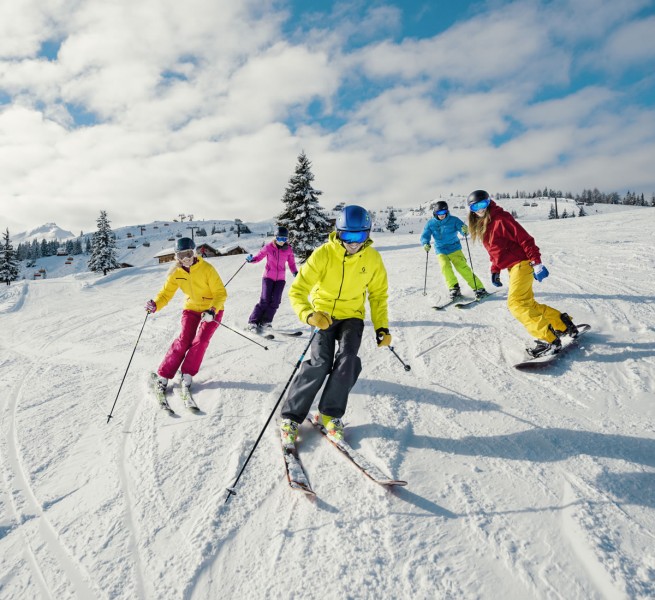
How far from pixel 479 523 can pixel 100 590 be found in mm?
2266

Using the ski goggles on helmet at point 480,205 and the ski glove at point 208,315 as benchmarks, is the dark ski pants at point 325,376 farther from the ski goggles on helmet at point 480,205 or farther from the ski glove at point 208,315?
the ski goggles on helmet at point 480,205

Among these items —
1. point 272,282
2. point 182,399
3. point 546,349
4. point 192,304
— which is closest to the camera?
point 182,399

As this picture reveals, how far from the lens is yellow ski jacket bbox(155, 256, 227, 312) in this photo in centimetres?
519

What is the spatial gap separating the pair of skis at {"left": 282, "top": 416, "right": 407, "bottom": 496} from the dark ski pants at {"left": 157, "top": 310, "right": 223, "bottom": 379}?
225 centimetres

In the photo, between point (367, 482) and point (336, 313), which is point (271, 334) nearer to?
point (336, 313)

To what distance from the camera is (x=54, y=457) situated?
3.45m

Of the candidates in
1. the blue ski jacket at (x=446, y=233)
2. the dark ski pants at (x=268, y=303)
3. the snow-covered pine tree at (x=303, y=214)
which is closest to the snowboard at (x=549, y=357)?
the blue ski jacket at (x=446, y=233)

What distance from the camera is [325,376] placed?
132 inches

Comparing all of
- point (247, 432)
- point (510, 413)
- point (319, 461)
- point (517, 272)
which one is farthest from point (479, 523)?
point (517, 272)

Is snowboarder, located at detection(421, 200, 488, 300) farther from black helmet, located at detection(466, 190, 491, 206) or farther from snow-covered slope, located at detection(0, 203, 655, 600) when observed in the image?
black helmet, located at detection(466, 190, 491, 206)

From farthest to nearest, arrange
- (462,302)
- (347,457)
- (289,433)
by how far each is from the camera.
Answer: (462,302), (289,433), (347,457)

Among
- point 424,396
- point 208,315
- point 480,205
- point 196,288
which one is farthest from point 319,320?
point 480,205

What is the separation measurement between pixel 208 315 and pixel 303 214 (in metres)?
23.6

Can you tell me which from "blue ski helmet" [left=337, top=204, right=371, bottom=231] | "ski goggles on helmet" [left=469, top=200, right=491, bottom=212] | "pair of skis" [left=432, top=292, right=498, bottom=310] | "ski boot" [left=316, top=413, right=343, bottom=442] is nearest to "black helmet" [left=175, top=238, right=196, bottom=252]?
"blue ski helmet" [left=337, top=204, right=371, bottom=231]
